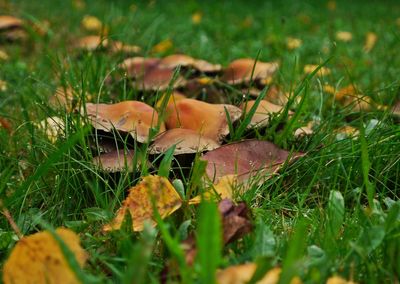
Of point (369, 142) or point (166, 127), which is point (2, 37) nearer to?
point (166, 127)

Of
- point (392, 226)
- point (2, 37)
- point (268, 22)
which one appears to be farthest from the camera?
point (268, 22)

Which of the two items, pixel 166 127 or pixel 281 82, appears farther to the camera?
pixel 281 82

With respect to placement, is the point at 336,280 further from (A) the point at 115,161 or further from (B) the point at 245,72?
(B) the point at 245,72

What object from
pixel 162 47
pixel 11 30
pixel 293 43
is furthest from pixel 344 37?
pixel 11 30

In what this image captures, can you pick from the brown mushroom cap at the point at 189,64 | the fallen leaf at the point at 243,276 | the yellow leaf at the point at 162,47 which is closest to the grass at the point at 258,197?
the fallen leaf at the point at 243,276

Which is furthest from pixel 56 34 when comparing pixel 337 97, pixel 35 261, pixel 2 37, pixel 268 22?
pixel 35 261

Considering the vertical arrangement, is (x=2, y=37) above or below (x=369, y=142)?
below

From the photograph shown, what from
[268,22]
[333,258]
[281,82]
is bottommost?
[268,22]

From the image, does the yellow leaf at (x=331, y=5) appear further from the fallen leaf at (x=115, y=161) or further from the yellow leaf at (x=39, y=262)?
the yellow leaf at (x=39, y=262)
